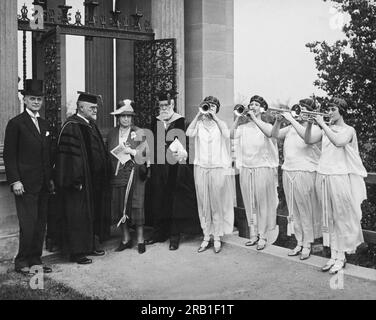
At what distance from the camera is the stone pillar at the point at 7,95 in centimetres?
720

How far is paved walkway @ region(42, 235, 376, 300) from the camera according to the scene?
5.86m

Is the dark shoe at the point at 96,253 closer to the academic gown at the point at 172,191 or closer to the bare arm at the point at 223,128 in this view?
the academic gown at the point at 172,191

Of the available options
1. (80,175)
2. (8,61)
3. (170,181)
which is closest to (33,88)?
Answer: (8,61)

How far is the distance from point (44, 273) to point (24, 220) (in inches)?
26.4

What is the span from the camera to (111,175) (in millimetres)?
7602

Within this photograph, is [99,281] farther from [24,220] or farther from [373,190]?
[373,190]

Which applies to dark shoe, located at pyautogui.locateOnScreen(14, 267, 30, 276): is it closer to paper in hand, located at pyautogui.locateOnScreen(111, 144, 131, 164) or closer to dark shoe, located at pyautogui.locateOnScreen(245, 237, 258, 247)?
paper in hand, located at pyautogui.locateOnScreen(111, 144, 131, 164)

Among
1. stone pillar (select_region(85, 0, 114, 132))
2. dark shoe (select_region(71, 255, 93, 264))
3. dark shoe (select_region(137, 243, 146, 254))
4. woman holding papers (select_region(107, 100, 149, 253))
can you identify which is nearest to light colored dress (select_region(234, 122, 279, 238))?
woman holding papers (select_region(107, 100, 149, 253))

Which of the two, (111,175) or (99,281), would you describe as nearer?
(99,281)

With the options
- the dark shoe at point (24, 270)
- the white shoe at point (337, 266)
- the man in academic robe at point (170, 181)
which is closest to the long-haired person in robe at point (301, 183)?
the white shoe at point (337, 266)

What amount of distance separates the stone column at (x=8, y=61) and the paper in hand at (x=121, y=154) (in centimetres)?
135

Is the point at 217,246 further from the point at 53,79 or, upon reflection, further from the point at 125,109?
the point at 53,79
